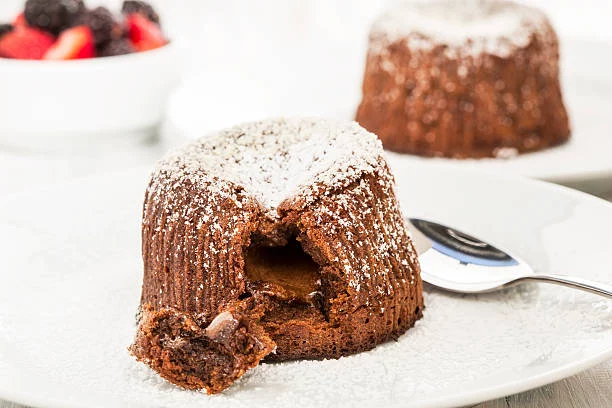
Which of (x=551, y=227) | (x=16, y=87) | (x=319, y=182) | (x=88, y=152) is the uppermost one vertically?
(x=319, y=182)

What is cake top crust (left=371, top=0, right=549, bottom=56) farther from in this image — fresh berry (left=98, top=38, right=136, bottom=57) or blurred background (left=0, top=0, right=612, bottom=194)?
fresh berry (left=98, top=38, right=136, bottom=57)

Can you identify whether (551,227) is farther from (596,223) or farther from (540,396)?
(540,396)

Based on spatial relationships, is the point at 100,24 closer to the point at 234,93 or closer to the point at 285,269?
the point at 234,93

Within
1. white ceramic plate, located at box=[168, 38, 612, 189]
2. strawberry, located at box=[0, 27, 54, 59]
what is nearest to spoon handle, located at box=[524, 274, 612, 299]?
white ceramic plate, located at box=[168, 38, 612, 189]

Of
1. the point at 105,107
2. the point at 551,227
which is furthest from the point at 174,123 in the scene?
the point at 551,227

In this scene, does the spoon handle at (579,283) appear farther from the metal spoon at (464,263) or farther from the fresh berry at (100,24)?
the fresh berry at (100,24)

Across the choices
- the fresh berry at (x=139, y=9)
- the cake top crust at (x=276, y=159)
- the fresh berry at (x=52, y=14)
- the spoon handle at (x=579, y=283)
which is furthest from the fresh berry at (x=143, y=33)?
the spoon handle at (x=579, y=283)
